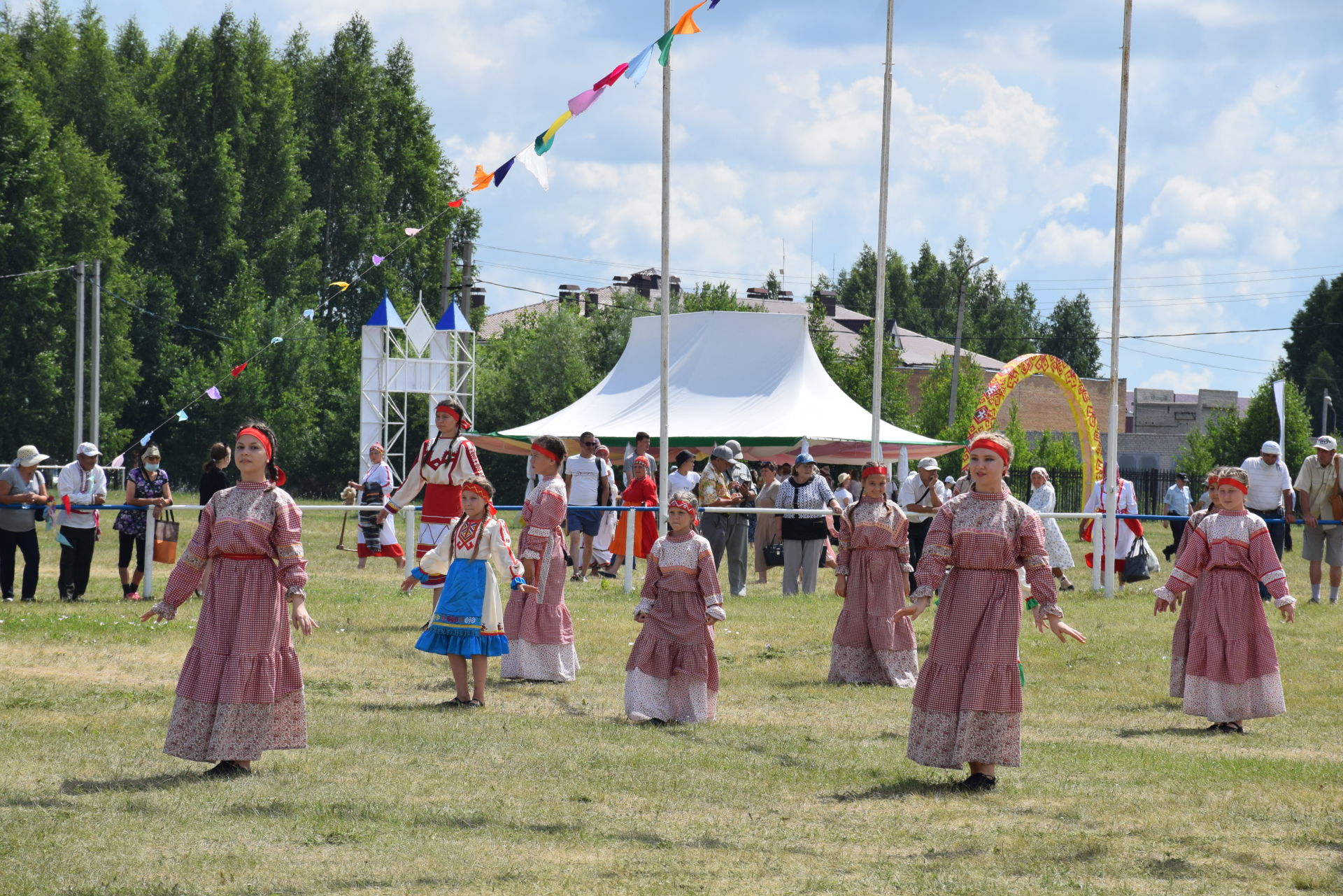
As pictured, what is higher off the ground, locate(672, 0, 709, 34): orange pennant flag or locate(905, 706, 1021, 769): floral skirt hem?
locate(672, 0, 709, 34): orange pennant flag

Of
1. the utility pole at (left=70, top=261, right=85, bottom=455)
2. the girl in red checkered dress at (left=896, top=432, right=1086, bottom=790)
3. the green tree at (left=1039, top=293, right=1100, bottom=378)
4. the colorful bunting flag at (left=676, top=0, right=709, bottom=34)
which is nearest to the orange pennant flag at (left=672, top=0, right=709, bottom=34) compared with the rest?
the colorful bunting flag at (left=676, top=0, right=709, bottom=34)

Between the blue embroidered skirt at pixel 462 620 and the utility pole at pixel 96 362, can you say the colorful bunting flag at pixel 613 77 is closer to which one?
the blue embroidered skirt at pixel 462 620

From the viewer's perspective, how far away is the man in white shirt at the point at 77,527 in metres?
16.1

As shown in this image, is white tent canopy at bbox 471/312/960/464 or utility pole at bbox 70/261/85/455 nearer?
white tent canopy at bbox 471/312/960/464

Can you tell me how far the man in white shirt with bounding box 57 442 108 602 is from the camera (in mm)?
16125

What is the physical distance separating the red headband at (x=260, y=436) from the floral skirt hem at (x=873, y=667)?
529 cm

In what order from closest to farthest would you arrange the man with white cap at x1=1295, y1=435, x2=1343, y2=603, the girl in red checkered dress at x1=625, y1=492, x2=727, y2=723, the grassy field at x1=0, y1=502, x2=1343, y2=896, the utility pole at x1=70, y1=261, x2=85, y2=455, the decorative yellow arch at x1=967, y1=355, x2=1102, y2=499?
1. the grassy field at x1=0, y1=502, x2=1343, y2=896
2. the girl in red checkered dress at x1=625, y1=492, x2=727, y2=723
3. the man with white cap at x1=1295, y1=435, x2=1343, y2=603
4. the decorative yellow arch at x1=967, y1=355, x2=1102, y2=499
5. the utility pole at x1=70, y1=261, x2=85, y2=455

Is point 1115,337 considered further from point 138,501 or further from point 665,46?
point 138,501

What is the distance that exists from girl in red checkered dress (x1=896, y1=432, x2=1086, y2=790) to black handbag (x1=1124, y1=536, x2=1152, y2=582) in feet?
42.2

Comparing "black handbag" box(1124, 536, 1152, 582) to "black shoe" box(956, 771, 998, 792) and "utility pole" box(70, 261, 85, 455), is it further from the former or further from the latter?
"utility pole" box(70, 261, 85, 455)

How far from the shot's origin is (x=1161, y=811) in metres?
7.07

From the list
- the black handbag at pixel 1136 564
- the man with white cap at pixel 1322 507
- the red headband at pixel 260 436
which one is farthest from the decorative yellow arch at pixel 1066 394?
the red headband at pixel 260 436

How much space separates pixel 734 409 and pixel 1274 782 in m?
21.4

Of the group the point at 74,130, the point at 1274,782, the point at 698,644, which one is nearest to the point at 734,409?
the point at 698,644
